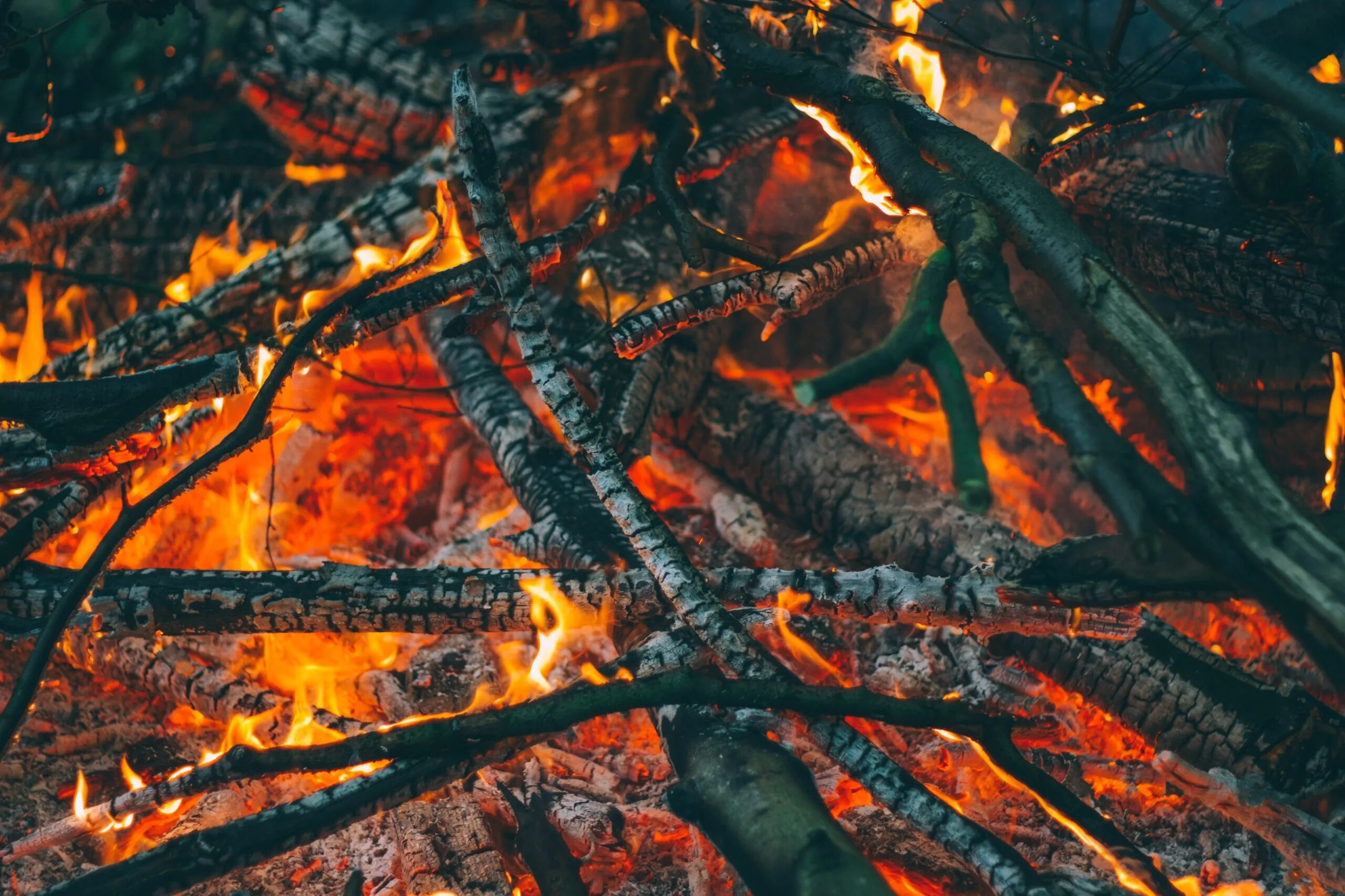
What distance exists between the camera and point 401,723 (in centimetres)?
270

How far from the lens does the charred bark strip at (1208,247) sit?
127 inches

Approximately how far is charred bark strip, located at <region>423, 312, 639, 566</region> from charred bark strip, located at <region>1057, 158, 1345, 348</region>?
2509 millimetres

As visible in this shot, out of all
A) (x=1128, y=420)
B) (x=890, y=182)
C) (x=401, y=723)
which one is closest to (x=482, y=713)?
(x=401, y=723)

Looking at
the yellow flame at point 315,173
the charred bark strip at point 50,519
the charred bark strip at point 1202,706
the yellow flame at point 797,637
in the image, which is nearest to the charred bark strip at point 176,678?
the charred bark strip at point 50,519

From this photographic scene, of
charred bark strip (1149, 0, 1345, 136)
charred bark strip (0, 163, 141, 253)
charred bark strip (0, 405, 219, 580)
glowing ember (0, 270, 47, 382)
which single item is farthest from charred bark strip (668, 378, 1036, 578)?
charred bark strip (0, 163, 141, 253)

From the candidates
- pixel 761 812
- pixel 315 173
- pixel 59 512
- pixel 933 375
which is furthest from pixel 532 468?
pixel 315 173

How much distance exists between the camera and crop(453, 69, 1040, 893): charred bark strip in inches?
102

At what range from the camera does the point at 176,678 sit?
3287mm

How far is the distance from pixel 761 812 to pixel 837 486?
181 cm

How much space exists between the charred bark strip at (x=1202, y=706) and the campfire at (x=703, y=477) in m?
0.01

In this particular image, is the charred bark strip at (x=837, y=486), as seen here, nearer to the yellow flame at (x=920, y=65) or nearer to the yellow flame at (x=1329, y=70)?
the yellow flame at (x=920, y=65)

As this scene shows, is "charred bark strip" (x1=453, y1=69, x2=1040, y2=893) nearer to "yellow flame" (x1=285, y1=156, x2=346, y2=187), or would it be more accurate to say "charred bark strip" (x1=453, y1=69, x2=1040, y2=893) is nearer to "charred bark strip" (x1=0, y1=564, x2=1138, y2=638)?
"charred bark strip" (x1=0, y1=564, x2=1138, y2=638)

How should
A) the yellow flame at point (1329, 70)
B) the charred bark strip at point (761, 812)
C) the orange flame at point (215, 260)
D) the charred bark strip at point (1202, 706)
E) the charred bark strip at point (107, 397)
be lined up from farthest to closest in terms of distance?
the orange flame at point (215, 260), the yellow flame at point (1329, 70), the charred bark strip at point (107, 397), the charred bark strip at point (1202, 706), the charred bark strip at point (761, 812)

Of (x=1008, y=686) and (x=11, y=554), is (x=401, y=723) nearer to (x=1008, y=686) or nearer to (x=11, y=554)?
(x=11, y=554)
